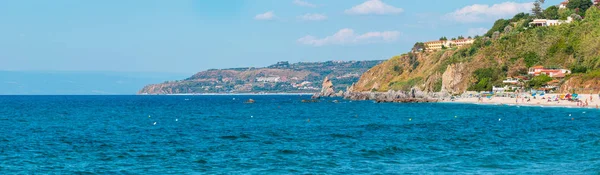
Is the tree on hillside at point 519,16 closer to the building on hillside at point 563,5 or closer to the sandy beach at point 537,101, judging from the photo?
the building on hillside at point 563,5

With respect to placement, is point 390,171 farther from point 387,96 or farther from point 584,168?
point 387,96

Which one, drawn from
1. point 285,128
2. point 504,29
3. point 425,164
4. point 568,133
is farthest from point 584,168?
point 504,29

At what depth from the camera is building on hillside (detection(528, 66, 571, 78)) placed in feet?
412

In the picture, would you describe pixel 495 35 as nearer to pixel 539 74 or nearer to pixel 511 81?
pixel 511 81

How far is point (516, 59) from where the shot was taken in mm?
147125

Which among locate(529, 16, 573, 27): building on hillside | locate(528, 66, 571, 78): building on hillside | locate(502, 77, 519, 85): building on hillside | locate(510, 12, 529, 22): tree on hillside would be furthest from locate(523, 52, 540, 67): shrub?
locate(510, 12, 529, 22): tree on hillside

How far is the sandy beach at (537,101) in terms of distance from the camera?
9141cm

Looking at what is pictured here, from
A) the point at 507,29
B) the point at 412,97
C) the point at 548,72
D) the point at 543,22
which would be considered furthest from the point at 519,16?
the point at 412,97

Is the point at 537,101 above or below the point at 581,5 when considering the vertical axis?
below

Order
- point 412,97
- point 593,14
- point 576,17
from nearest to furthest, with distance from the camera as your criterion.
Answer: point 412,97, point 593,14, point 576,17

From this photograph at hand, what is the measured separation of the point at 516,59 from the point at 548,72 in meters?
17.9

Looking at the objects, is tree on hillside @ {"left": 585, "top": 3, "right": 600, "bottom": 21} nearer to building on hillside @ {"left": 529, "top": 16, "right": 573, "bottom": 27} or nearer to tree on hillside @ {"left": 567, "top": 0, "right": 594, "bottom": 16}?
building on hillside @ {"left": 529, "top": 16, "right": 573, "bottom": 27}

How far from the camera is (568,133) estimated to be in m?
47.8

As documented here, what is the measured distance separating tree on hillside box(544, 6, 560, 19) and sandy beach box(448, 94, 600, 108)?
6515 cm
